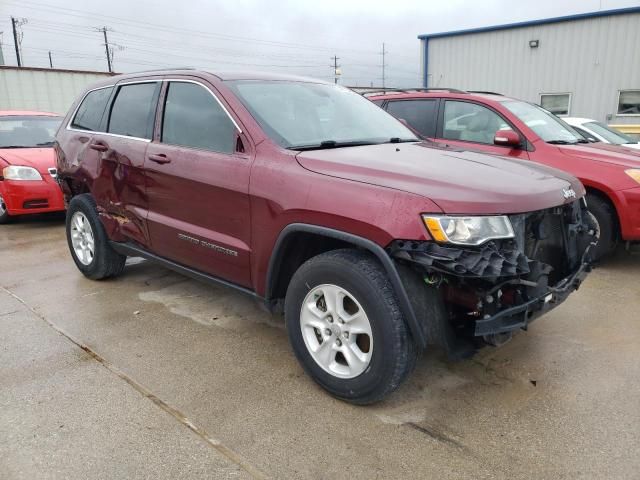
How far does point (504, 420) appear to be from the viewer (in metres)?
2.54

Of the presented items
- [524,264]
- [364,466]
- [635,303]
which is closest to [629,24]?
[635,303]

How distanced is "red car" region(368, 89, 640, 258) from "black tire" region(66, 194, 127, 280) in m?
3.51

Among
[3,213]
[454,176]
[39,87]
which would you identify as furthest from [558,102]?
[39,87]

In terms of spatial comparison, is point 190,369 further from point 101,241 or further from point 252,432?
point 101,241

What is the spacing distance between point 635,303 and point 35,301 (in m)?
4.87

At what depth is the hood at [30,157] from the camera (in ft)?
22.2

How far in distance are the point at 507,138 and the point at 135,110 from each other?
3.45 meters

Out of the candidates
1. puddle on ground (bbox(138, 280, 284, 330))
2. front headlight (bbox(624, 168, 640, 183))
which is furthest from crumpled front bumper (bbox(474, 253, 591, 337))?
front headlight (bbox(624, 168, 640, 183))

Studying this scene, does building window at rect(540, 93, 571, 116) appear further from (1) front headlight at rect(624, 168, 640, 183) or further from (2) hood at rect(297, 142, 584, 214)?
(2) hood at rect(297, 142, 584, 214)

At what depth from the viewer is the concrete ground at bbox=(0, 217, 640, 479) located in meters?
2.24

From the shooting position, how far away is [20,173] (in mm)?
6711

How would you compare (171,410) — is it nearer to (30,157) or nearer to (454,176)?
(454,176)

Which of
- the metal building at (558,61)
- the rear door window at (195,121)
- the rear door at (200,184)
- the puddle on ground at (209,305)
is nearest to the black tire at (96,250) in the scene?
the puddle on ground at (209,305)

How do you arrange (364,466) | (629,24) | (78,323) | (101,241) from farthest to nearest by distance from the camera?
(629,24), (101,241), (78,323), (364,466)
